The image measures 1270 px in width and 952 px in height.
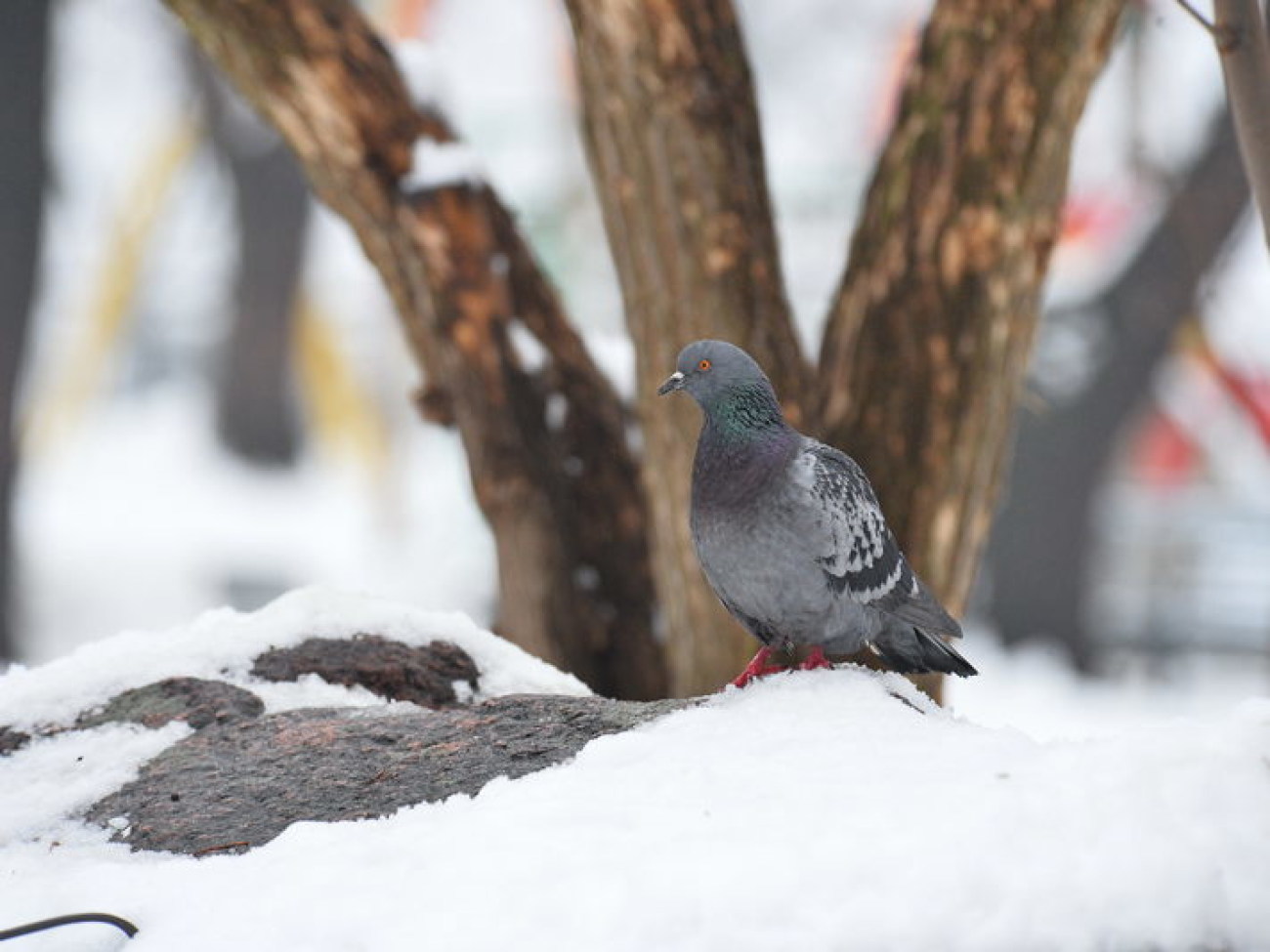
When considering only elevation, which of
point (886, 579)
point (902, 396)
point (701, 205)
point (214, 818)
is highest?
point (701, 205)

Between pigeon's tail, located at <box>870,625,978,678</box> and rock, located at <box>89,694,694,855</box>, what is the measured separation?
0.51m

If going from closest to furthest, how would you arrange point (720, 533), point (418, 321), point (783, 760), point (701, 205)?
1. point (783, 760)
2. point (720, 533)
3. point (701, 205)
4. point (418, 321)

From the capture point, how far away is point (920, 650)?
319 centimetres

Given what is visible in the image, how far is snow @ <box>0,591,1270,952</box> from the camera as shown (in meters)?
1.97

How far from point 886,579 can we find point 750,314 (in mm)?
1455

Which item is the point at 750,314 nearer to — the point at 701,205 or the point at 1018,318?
the point at 701,205

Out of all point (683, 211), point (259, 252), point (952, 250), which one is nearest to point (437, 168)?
point (683, 211)

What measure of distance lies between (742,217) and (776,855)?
2511 mm

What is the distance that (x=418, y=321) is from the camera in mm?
4848

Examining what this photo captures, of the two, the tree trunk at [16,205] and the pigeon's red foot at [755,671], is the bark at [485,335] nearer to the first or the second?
the pigeon's red foot at [755,671]

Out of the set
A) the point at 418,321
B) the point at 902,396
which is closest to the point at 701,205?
the point at 902,396

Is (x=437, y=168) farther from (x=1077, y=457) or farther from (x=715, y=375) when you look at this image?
(x=1077, y=457)

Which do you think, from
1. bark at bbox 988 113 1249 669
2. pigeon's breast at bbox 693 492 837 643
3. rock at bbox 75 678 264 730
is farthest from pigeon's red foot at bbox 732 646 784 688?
bark at bbox 988 113 1249 669

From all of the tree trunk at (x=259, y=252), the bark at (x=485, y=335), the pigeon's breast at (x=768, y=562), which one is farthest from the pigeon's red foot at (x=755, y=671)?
the tree trunk at (x=259, y=252)
